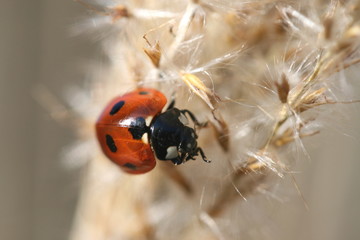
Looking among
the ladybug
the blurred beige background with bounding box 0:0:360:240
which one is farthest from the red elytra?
the blurred beige background with bounding box 0:0:360:240

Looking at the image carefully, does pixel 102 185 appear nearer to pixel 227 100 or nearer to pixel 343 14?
pixel 227 100

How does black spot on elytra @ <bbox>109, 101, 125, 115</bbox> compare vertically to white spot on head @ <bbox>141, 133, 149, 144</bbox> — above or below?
above

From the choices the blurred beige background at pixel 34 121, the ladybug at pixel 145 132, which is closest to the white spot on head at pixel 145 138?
the ladybug at pixel 145 132

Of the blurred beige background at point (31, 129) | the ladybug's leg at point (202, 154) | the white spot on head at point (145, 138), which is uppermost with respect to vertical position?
the white spot on head at point (145, 138)

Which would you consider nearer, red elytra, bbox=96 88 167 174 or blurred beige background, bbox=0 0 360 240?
red elytra, bbox=96 88 167 174

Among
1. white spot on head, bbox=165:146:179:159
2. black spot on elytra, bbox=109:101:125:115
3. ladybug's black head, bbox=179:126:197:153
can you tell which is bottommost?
white spot on head, bbox=165:146:179:159

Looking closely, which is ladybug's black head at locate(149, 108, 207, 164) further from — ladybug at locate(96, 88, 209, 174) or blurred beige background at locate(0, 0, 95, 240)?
blurred beige background at locate(0, 0, 95, 240)

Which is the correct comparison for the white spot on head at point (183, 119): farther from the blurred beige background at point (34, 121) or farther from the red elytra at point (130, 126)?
the blurred beige background at point (34, 121)

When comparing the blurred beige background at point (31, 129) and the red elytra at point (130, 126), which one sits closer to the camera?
the red elytra at point (130, 126)
